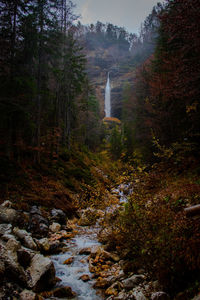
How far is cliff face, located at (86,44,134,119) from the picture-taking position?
200 ft

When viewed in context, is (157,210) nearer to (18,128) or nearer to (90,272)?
(90,272)

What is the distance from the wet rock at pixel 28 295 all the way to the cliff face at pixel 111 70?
5433 centimetres

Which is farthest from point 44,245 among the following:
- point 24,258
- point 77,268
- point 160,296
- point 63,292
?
point 160,296

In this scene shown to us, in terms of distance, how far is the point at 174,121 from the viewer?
1234cm

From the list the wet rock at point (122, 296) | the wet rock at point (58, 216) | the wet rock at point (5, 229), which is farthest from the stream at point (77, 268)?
the wet rock at point (5, 229)

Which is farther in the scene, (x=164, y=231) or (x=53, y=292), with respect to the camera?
(x=53, y=292)

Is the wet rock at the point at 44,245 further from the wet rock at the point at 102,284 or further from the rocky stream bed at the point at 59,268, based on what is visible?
the wet rock at the point at 102,284

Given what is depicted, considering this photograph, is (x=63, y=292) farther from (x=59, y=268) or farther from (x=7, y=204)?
(x=7, y=204)

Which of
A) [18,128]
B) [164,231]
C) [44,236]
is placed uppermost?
[18,128]

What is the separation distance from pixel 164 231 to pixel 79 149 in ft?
67.2

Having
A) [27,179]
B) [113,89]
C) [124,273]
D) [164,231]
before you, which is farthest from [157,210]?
[113,89]

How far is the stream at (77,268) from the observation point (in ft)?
13.9

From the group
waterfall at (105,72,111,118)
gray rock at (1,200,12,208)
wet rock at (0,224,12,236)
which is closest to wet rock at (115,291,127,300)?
wet rock at (0,224,12,236)

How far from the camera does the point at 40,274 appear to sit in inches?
164
